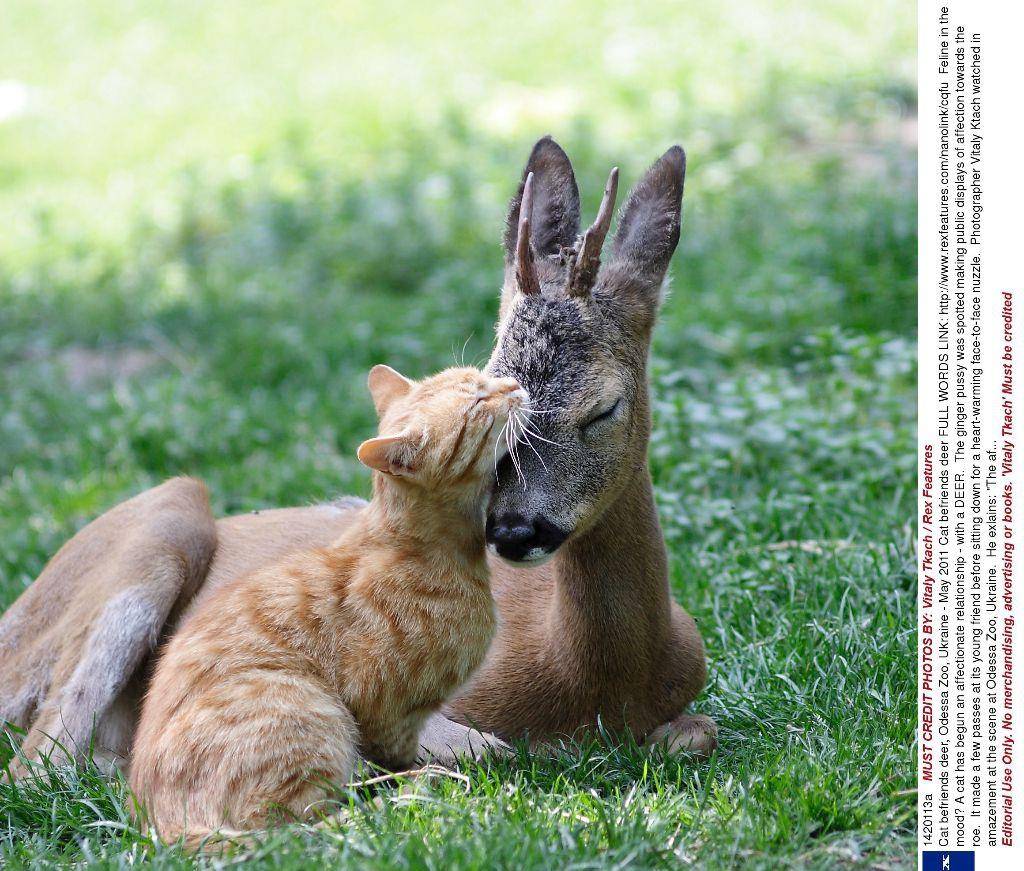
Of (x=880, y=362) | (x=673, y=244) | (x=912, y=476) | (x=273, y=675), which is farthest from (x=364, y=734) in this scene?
(x=880, y=362)

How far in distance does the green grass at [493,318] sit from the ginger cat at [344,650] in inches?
7.5

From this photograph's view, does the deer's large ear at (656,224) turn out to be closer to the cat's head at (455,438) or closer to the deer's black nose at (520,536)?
the cat's head at (455,438)

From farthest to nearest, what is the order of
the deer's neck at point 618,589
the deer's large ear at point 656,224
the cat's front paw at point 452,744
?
the deer's large ear at point 656,224
the deer's neck at point 618,589
the cat's front paw at point 452,744

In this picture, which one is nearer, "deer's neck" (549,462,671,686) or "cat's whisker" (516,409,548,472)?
"cat's whisker" (516,409,548,472)

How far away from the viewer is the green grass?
12.9 ft

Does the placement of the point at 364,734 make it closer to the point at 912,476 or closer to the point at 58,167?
the point at 912,476

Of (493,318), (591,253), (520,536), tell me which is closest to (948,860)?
(520,536)

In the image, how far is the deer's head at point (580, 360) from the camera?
4090mm

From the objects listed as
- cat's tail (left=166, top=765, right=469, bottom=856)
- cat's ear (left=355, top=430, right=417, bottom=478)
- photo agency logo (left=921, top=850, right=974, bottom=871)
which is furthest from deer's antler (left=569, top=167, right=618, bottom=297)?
photo agency logo (left=921, top=850, right=974, bottom=871)

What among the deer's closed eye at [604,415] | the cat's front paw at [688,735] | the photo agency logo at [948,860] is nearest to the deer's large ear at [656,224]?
the deer's closed eye at [604,415]

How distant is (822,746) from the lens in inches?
166

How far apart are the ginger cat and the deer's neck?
1.48 ft

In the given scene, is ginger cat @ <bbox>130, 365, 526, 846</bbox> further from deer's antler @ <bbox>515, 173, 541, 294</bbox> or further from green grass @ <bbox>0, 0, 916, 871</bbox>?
deer's antler @ <bbox>515, 173, 541, 294</bbox>

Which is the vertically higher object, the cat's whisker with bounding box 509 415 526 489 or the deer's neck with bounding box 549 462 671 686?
the cat's whisker with bounding box 509 415 526 489
